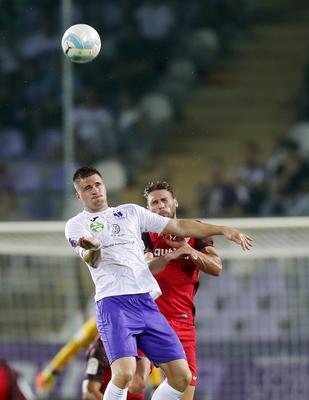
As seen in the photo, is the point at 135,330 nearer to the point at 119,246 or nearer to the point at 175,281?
the point at 119,246

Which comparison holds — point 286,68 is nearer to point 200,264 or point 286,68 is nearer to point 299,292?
point 299,292

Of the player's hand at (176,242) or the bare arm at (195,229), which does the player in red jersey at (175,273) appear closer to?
the player's hand at (176,242)

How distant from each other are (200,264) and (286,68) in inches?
347

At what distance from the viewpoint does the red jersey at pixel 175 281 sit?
836 centimetres

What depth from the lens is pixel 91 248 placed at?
24.1 feet

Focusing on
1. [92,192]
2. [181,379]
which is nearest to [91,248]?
[92,192]

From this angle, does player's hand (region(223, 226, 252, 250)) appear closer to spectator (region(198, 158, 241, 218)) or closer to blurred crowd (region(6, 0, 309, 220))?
blurred crowd (region(6, 0, 309, 220))

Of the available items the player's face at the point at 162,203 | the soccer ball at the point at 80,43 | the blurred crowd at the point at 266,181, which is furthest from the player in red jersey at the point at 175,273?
A: the blurred crowd at the point at 266,181

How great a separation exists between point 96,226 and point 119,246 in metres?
0.21

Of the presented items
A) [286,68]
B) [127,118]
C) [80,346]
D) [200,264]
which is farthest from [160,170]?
[200,264]

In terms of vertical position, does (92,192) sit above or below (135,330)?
above

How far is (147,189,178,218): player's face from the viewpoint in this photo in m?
8.23

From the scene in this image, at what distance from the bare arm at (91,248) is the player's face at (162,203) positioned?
802mm

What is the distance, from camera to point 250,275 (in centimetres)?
1312
